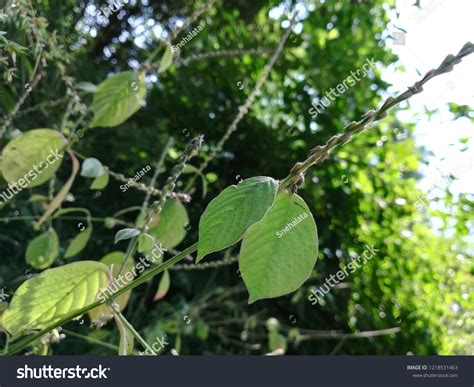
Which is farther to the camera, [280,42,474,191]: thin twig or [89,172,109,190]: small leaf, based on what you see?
[89,172,109,190]: small leaf

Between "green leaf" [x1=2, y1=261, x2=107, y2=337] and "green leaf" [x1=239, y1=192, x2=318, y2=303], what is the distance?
85 millimetres

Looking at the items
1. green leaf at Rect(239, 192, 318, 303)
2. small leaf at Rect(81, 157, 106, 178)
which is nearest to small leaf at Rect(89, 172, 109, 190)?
small leaf at Rect(81, 157, 106, 178)

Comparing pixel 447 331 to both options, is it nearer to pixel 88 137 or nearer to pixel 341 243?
pixel 341 243

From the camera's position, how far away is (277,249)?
0.25 metres

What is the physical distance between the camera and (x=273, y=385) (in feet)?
1.25

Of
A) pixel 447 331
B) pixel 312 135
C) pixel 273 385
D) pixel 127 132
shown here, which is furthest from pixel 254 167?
pixel 273 385

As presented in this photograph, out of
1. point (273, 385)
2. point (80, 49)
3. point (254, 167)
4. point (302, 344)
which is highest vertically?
point (80, 49)

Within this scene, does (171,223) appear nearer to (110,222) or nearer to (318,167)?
(110,222)

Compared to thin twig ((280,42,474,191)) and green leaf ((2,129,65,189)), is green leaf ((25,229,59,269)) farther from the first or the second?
thin twig ((280,42,474,191))

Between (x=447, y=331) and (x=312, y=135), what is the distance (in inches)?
14.9

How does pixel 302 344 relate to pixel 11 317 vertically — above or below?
below

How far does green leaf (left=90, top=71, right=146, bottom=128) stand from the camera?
49 centimetres

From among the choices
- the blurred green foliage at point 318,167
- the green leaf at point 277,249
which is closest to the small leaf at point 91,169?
the green leaf at point 277,249

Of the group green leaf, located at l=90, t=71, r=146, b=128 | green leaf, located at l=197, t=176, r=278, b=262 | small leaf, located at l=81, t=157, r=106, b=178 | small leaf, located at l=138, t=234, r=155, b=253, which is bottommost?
small leaf, located at l=138, t=234, r=155, b=253
